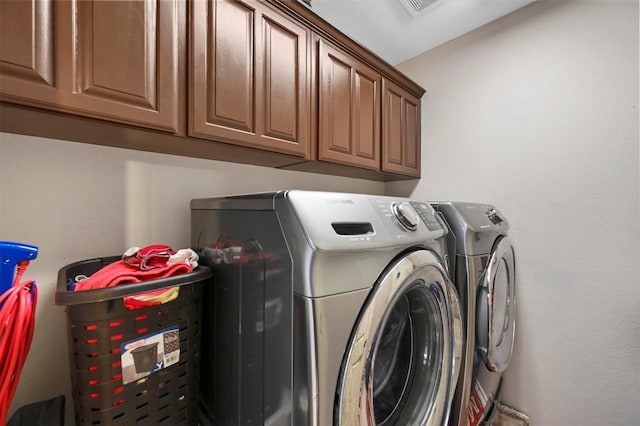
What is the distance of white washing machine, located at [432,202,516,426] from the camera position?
1066mm

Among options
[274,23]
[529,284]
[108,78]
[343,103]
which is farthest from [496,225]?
[108,78]

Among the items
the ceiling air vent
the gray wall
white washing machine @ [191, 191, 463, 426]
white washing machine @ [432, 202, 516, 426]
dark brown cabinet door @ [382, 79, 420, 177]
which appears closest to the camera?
white washing machine @ [191, 191, 463, 426]

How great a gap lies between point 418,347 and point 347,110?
3.95ft

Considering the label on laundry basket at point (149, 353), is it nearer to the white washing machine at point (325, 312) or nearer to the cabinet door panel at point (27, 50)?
the white washing machine at point (325, 312)

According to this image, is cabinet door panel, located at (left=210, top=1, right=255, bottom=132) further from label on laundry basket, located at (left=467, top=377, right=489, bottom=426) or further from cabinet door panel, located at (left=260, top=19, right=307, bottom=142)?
label on laundry basket, located at (left=467, top=377, right=489, bottom=426)

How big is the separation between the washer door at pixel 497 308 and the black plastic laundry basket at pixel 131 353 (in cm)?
111

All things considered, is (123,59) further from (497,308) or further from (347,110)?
(497,308)

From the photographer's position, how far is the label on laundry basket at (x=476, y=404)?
1172 millimetres

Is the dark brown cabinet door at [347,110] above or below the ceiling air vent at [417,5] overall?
below

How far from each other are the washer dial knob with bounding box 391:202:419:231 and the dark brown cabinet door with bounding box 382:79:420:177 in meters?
0.94

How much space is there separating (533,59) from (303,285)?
200 centimetres

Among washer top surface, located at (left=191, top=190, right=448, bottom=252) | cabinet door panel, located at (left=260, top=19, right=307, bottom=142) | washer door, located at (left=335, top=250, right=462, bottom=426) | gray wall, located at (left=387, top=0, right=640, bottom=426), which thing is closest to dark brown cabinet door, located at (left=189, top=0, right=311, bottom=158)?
cabinet door panel, located at (left=260, top=19, right=307, bottom=142)

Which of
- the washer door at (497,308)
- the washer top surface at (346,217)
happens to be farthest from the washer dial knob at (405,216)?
the washer door at (497,308)

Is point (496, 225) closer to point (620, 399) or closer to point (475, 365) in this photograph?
point (475, 365)
